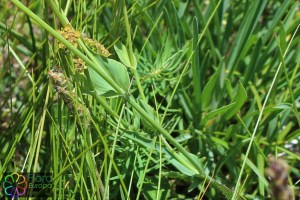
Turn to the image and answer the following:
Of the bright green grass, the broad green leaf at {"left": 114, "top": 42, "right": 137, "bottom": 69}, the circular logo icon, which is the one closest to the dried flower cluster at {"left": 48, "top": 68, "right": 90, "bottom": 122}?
the bright green grass

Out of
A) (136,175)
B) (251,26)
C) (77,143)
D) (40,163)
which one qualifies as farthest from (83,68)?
(251,26)

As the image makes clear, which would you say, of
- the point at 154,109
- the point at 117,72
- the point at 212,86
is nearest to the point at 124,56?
the point at 117,72

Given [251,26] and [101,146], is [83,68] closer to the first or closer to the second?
[101,146]

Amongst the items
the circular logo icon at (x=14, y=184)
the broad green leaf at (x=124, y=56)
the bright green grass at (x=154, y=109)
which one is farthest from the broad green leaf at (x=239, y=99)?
the circular logo icon at (x=14, y=184)

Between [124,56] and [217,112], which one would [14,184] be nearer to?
[124,56]

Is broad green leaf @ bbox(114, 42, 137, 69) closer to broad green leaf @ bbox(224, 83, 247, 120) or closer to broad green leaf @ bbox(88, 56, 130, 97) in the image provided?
broad green leaf @ bbox(88, 56, 130, 97)

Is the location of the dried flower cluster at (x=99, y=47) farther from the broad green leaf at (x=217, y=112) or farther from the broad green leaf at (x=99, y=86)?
the broad green leaf at (x=217, y=112)
